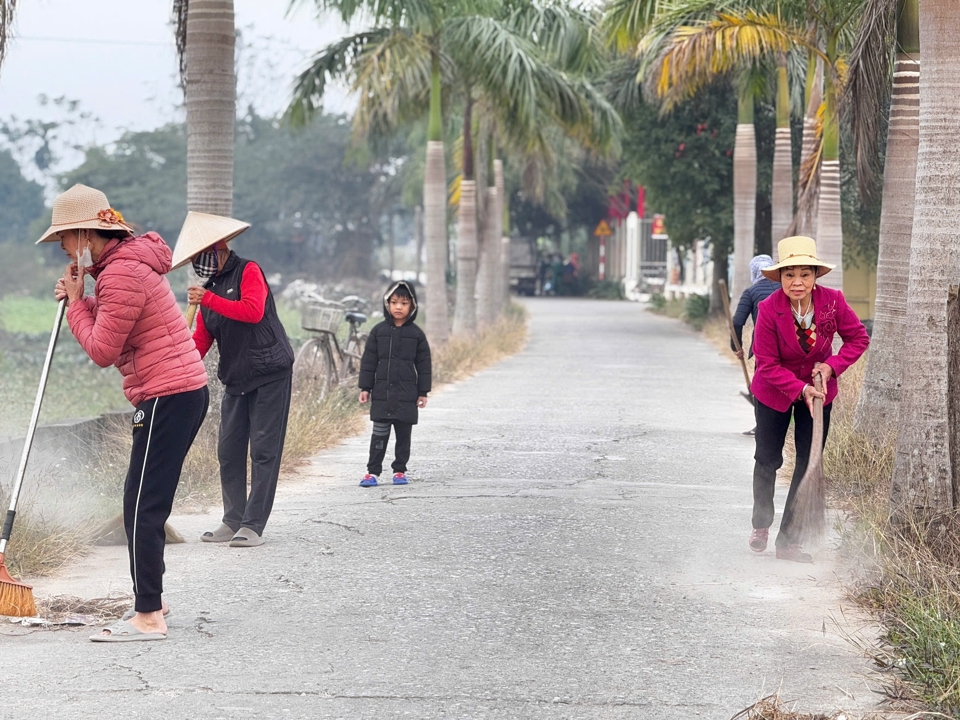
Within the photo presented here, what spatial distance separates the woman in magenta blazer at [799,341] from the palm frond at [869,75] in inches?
144

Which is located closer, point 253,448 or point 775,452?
point 775,452

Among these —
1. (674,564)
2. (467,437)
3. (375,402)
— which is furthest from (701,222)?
(674,564)

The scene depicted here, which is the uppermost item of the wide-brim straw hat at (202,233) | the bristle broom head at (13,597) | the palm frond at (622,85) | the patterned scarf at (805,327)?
the palm frond at (622,85)

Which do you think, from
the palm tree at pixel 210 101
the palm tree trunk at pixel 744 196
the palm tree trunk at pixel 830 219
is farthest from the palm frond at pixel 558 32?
the palm tree at pixel 210 101

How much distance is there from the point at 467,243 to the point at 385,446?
14.2 metres

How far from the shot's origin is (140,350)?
593 cm

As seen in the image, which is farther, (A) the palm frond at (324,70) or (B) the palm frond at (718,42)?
(A) the palm frond at (324,70)

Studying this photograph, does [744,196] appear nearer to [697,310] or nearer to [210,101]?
[697,310]

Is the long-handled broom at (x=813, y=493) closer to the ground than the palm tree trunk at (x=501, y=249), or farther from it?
closer to the ground

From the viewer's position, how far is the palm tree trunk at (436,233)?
2169cm

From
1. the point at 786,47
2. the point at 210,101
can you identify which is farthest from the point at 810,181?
the point at 210,101

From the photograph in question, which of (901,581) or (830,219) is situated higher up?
(830,219)

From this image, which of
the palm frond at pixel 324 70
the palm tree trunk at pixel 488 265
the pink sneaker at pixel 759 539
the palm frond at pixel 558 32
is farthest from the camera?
the palm tree trunk at pixel 488 265

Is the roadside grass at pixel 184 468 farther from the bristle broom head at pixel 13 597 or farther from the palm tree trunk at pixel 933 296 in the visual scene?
the palm tree trunk at pixel 933 296
